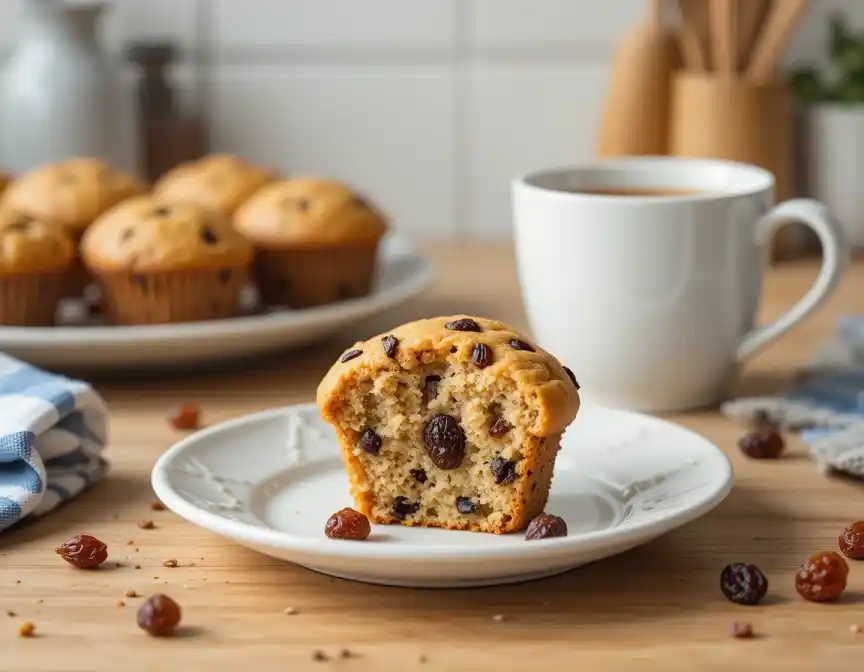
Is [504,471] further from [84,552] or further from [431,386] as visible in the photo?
[84,552]

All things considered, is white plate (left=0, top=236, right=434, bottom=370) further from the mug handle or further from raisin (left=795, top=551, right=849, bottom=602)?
raisin (left=795, top=551, right=849, bottom=602)

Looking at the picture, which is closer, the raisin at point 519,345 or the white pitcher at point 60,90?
the raisin at point 519,345

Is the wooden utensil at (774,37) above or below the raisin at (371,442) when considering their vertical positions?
above

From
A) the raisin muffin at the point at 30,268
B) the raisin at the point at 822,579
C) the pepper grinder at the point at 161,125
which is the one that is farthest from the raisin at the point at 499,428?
the pepper grinder at the point at 161,125

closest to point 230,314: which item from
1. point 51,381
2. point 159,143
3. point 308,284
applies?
point 308,284

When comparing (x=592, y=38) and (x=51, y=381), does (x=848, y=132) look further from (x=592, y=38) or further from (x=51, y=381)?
(x=51, y=381)

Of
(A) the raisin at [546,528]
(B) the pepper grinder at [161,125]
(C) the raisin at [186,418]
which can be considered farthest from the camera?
(B) the pepper grinder at [161,125]

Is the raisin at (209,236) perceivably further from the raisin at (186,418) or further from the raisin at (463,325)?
the raisin at (463,325)

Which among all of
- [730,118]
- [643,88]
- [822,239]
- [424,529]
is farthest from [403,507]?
[643,88]

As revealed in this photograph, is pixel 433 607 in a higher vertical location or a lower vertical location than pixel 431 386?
lower
